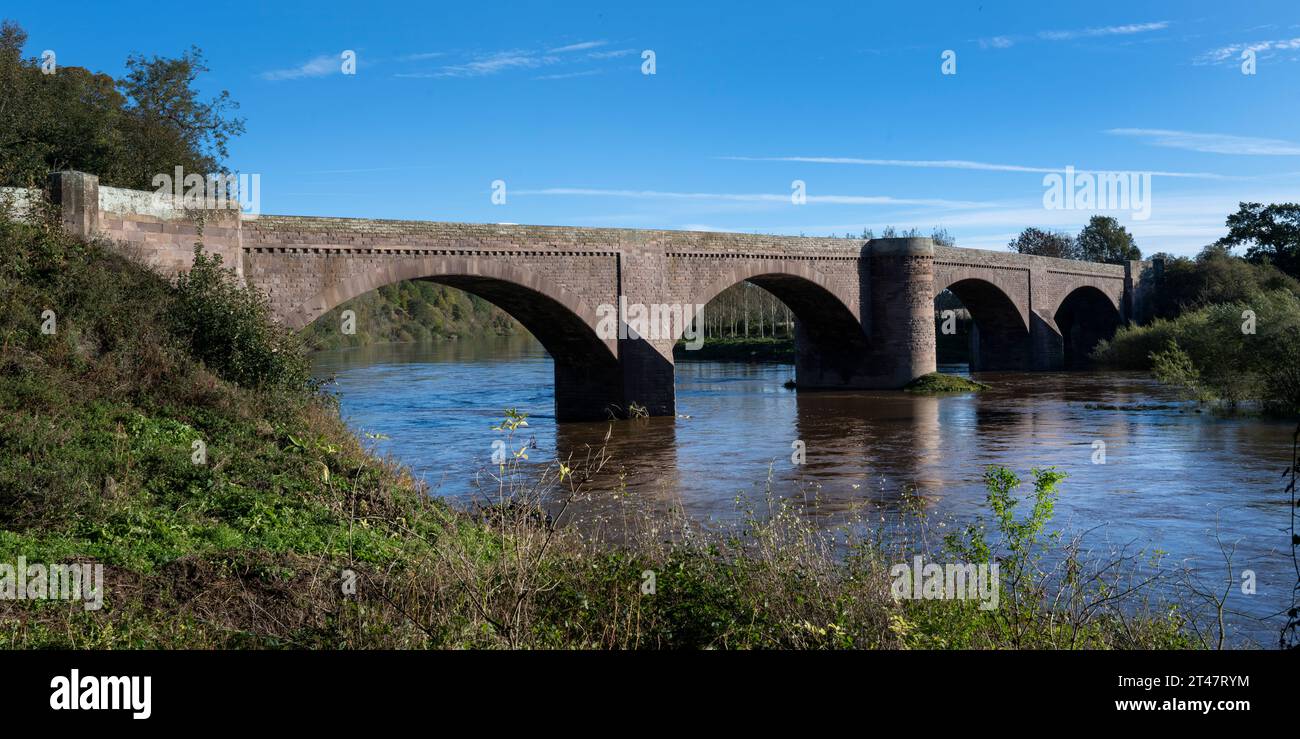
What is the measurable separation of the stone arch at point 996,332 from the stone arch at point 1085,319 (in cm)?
770

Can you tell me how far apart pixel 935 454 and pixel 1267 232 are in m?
58.3

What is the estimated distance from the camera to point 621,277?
95.6ft

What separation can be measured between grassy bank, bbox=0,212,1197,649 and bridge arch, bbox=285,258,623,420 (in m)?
7.11

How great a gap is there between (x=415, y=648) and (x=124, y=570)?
11.8 feet

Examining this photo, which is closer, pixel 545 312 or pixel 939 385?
pixel 545 312

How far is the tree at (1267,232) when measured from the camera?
6494 cm

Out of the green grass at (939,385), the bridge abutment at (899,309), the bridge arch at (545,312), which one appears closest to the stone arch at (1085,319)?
the green grass at (939,385)

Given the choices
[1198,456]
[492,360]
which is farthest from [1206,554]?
[492,360]

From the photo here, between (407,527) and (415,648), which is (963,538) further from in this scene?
(415,648)
